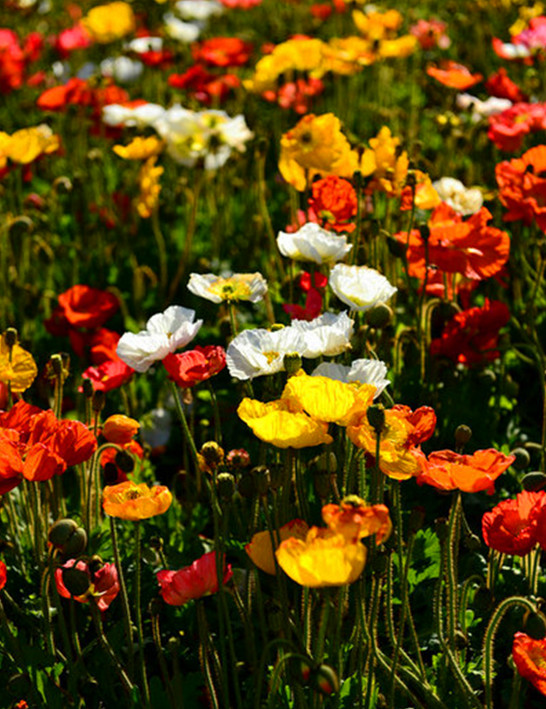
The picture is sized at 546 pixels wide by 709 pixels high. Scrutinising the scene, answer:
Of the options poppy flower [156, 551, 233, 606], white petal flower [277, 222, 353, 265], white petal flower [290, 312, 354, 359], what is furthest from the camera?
white petal flower [277, 222, 353, 265]

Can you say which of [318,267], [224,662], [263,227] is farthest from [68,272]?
[224,662]

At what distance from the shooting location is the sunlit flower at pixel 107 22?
4484 millimetres

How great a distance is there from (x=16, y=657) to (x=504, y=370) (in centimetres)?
132

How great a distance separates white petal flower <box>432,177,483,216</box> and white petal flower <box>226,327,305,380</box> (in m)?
0.97

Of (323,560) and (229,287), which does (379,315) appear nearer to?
(229,287)

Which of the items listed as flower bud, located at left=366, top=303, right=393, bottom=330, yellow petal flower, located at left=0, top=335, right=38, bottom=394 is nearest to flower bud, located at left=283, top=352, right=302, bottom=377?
flower bud, located at left=366, top=303, right=393, bottom=330

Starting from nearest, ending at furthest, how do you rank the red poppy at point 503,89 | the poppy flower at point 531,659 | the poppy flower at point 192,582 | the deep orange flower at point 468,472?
the poppy flower at point 531,659 < the deep orange flower at point 468,472 < the poppy flower at point 192,582 < the red poppy at point 503,89

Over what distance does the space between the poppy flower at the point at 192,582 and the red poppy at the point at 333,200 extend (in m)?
1.03

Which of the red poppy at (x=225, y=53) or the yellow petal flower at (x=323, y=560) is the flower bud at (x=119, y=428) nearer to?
→ the yellow petal flower at (x=323, y=560)

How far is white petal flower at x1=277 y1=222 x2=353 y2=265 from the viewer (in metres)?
2.15

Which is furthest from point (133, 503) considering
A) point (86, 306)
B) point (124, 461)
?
point (86, 306)

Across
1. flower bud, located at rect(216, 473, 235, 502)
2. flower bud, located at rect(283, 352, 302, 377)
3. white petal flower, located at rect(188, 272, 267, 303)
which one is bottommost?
flower bud, located at rect(216, 473, 235, 502)

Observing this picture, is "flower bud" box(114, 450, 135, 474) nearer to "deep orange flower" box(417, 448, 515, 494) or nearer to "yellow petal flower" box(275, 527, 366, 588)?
"deep orange flower" box(417, 448, 515, 494)

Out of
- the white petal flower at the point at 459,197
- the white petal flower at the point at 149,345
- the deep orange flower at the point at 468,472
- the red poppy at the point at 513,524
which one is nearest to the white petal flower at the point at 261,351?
the white petal flower at the point at 149,345
